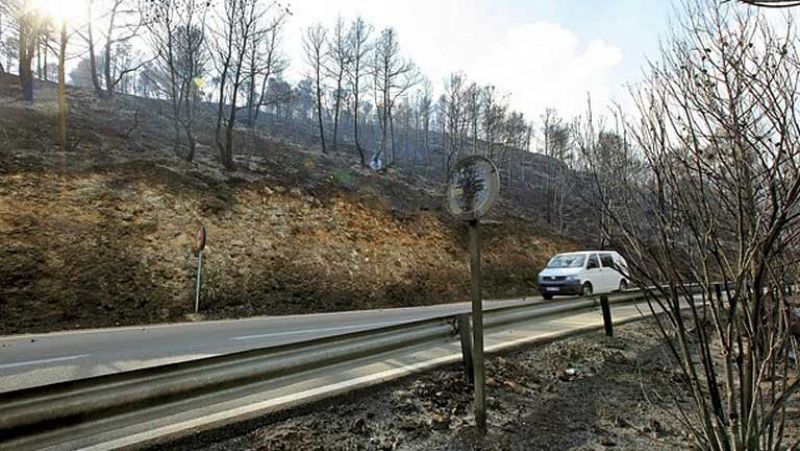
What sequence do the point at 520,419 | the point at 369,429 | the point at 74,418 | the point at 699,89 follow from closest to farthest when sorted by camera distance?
the point at 74,418
the point at 699,89
the point at 369,429
the point at 520,419

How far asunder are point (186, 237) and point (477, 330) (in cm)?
1342

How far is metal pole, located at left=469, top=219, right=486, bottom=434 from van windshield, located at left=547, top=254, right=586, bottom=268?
1436 centimetres

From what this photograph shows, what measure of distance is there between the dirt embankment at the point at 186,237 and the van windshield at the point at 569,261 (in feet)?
13.5

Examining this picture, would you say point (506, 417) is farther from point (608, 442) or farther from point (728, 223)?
point (728, 223)

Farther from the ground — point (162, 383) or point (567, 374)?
point (162, 383)

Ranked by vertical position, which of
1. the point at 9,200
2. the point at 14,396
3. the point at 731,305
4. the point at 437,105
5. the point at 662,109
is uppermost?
the point at 437,105

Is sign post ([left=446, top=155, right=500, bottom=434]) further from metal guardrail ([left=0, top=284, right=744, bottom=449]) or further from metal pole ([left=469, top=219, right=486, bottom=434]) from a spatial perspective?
metal guardrail ([left=0, top=284, right=744, bottom=449])

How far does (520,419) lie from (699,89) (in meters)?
2.86

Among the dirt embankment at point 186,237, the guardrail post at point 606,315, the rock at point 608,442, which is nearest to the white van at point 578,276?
the dirt embankment at point 186,237

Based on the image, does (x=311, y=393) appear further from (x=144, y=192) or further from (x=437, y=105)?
(x=437, y=105)

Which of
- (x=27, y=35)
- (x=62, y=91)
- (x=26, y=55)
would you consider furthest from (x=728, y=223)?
(x=26, y=55)

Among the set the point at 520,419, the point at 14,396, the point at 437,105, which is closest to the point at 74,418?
the point at 14,396

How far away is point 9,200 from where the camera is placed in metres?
12.5

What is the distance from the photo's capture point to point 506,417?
3760mm
